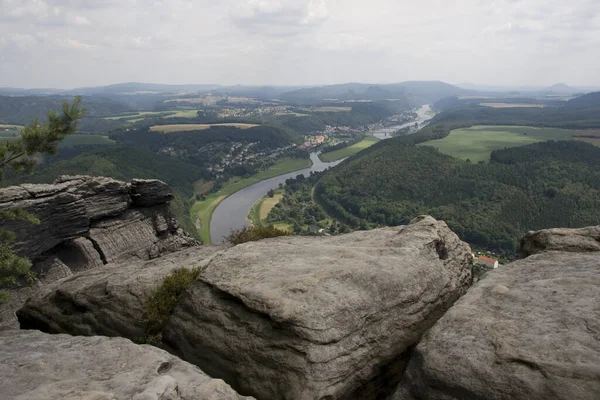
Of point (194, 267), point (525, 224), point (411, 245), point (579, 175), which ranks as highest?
point (411, 245)

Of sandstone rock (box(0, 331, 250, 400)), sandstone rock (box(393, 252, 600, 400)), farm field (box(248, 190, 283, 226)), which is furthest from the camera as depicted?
farm field (box(248, 190, 283, 226))

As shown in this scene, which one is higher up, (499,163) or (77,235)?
(77,235)

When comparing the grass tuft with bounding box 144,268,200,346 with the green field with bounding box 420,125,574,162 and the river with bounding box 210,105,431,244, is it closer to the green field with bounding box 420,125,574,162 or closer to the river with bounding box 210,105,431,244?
the river with bounding box 210,105,431,244

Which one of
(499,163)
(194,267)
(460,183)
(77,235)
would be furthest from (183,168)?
(194,267)

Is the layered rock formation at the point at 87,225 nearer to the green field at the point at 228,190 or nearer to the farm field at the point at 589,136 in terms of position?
the green field at the point at 228,190

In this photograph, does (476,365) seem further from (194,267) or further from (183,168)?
(183,168)

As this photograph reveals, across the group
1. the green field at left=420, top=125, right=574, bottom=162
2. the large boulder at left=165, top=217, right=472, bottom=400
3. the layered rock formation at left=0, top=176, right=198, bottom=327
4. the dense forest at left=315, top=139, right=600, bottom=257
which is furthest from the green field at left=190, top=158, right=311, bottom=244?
the large boulder at left=165, top=217, right=472, bottom=400
